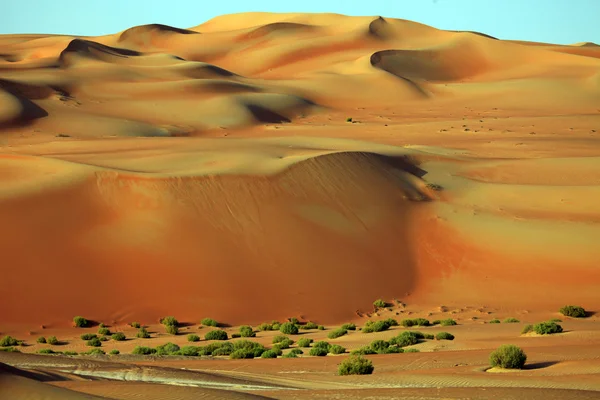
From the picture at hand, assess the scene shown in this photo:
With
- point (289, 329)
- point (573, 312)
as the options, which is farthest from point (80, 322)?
point (573, 312)

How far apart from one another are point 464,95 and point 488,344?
60.8 metres

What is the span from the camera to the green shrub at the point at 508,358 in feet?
46.8

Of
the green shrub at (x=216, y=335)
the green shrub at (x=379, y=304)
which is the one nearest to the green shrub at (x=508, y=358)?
the green shrub at (x=216, y=335)

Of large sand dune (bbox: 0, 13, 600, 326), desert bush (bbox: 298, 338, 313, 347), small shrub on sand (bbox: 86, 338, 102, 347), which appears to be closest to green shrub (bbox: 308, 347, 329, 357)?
desert bush (bbox: 298, 338, 313, 347)

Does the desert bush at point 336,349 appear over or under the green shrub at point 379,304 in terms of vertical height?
under

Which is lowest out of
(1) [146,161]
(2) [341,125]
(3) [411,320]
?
(3) [411,320]

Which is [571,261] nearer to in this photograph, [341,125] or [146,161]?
[146,161]

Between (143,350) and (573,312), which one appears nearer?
(143,350)

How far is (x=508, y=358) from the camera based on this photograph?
1424cm

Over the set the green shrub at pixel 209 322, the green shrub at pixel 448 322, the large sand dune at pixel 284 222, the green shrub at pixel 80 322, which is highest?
the large sand dune at pixel 284 222

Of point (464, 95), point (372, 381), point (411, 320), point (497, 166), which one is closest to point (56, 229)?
point (411, 320)

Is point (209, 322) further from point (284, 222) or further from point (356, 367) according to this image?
point (356, 367)

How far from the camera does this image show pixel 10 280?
23.5 metres

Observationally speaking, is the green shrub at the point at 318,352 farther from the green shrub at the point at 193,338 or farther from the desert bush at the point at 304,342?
the green shrub at the point at 193,338
